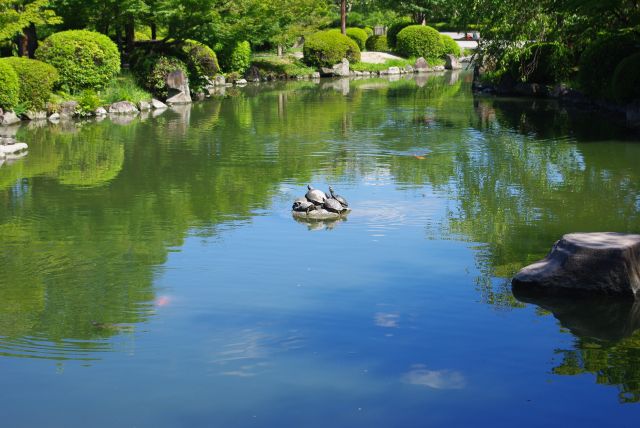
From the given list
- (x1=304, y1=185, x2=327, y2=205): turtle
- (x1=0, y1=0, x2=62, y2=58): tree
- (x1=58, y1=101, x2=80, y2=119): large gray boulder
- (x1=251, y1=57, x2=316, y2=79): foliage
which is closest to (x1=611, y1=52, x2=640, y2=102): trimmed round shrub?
(x1=304, y1=185, x2=327, y2=205): turtle

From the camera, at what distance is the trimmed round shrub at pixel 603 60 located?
21.3 meters

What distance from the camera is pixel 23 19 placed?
72.4ft

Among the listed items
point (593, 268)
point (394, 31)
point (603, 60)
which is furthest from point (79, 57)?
point (394, 31)

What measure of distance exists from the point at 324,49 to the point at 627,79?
23400 millimetres

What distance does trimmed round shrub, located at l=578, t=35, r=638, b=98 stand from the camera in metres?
21.3

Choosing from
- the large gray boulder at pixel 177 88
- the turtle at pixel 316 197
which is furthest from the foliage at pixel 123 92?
the turtle at pixel 316 197

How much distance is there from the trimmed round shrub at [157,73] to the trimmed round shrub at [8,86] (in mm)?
6096

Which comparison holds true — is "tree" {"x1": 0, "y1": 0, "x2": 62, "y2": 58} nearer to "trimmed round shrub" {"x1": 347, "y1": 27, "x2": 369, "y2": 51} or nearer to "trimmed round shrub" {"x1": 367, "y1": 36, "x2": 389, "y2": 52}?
"trimmed round shrub" {"x1": 347, "y1": 27, "x2": 369, "y2": 51}

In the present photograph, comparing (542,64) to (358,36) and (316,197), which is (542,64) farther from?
(358,36)

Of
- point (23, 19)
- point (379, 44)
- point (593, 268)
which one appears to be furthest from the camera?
point (379, 44)

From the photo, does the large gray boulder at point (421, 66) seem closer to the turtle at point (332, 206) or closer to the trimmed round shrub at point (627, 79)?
the trimmed round shrub at point (627, 79)

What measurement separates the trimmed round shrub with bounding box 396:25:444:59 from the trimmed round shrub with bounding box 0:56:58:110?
2759cm

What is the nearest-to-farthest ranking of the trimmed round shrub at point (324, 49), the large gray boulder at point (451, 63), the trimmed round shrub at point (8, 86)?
the trimmed round shrub at point (8, 86) → the trimmed round shrub at point (324, 49) → the large gray boulder at point (451, 63)

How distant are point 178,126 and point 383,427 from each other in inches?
650
